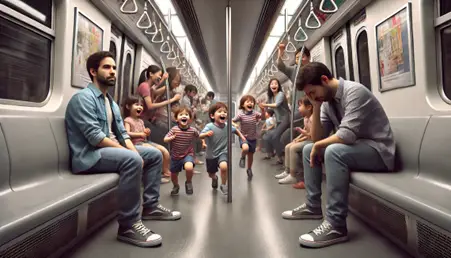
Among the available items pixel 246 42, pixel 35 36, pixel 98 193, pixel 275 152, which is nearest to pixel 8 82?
pixel 35 36

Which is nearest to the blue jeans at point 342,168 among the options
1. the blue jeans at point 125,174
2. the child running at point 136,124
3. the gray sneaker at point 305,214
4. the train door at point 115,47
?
the gray sneaker at point 305,214

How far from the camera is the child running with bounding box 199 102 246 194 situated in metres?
2.97

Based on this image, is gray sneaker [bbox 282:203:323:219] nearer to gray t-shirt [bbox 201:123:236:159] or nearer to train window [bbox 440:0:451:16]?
gray t-shirt [bbox 201:123:236:159]

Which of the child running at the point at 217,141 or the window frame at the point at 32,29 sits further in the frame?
the child running at the point at 217,141

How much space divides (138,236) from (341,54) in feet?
10.9

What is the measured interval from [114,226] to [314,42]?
3.60 metres

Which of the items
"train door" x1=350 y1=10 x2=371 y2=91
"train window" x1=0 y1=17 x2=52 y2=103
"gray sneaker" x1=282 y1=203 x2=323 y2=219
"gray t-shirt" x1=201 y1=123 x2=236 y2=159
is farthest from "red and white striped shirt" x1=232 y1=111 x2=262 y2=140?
"train window" x1=0 y1=17 x2=52 y2=103

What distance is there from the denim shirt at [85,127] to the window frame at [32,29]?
1.14 feet

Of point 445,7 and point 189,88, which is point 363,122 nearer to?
point 445,7

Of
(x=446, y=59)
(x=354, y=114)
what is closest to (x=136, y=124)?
(x=354, y=114)

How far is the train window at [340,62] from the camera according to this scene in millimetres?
3642

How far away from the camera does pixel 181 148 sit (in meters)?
2.92

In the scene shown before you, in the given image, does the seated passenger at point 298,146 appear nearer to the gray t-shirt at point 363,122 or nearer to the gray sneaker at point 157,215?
the gray t-shirt at point 363,122

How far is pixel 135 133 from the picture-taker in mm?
2908
